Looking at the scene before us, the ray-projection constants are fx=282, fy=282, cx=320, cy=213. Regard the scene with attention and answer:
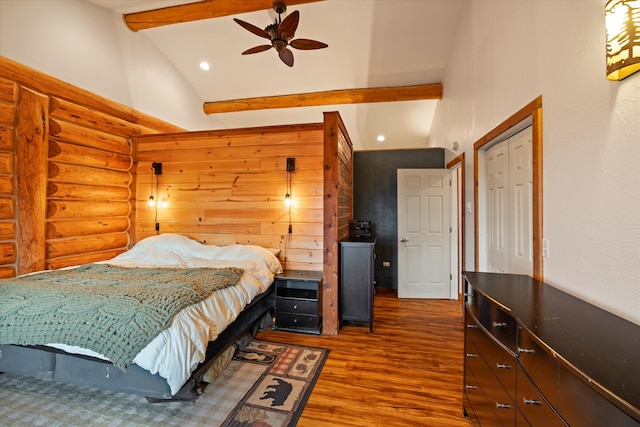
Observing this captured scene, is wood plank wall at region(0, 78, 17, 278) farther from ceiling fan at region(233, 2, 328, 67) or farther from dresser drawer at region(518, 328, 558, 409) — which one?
dresser drawer at region(518, 328, 558, 409)

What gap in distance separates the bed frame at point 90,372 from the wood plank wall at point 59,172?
128cm

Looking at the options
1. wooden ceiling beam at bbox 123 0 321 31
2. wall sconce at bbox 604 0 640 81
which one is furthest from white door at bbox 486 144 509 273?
wooden ceiling beam at bbox 123 0 321 31

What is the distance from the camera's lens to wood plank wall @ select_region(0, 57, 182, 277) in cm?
270

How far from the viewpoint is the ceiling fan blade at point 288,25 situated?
274 cm

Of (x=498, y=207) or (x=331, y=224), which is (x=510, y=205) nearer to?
(x=498, y=207)

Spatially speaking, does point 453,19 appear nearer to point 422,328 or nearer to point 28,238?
point 422,328

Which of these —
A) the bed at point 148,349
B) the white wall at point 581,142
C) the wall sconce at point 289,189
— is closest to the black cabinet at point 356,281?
the wall sconce at point 289,189

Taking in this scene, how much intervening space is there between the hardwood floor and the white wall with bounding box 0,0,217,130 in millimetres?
3684

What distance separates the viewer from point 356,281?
326cm

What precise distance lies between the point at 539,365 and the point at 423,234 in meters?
3.55

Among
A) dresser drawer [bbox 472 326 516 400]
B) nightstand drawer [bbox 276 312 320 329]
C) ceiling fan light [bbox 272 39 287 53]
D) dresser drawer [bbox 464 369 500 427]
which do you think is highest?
ceiling fan light [bbox 272 39 287 53]

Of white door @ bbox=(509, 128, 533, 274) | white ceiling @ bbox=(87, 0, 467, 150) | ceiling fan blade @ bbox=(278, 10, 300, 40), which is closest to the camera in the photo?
white door @ bbox=(509, 128, 533, 274)

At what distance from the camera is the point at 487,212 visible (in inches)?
114

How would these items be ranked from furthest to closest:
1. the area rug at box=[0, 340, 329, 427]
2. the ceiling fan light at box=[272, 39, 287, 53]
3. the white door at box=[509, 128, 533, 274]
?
the ceiling fan light at box=[272, 39, 287, 53] < the white door at box=[509, 128, 533, 274] < the area rug at box=[0, 340, 329, 427]
